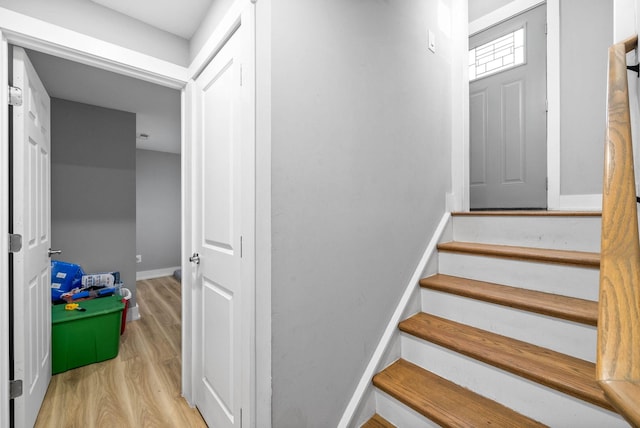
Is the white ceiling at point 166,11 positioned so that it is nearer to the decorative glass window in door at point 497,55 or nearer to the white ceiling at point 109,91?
the white ceiling at point 109,91

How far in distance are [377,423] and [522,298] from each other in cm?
92

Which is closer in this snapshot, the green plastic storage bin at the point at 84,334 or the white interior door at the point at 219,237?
the white interior door at the point at 219,237

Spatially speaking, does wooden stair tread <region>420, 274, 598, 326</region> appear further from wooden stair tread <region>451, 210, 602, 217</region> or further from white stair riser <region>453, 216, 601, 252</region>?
wooden stair tread <region>451, 210, 602, 217</region>

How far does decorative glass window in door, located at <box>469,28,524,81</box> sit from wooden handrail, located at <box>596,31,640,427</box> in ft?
7.89

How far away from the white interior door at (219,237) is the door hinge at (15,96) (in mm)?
812

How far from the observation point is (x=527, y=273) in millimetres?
1481

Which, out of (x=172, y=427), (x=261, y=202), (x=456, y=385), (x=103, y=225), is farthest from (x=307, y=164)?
(x=103, y=225)

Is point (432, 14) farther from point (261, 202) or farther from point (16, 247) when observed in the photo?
point (16, 247)

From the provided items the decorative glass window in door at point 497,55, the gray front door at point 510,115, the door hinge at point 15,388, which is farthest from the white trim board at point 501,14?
the door hinge at point 15,388

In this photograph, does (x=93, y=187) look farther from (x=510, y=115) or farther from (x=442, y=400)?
(x=510, y=115)

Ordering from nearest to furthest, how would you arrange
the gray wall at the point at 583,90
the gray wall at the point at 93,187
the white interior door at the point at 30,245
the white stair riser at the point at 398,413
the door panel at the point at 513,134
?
the white stair riser at the point at 398,413 < the white interior door at the point at 30,245 < the gray wall at the point at 583,90 < the door panel at the point at 513,134 < the gray wall at the point at 93,187

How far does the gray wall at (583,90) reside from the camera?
2.11 m

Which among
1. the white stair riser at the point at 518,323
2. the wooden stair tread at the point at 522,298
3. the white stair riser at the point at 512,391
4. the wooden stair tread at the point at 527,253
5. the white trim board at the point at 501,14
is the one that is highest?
the white trim board at the point at 501,14

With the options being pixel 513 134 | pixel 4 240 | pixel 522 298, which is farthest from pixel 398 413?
pixel 513 134
